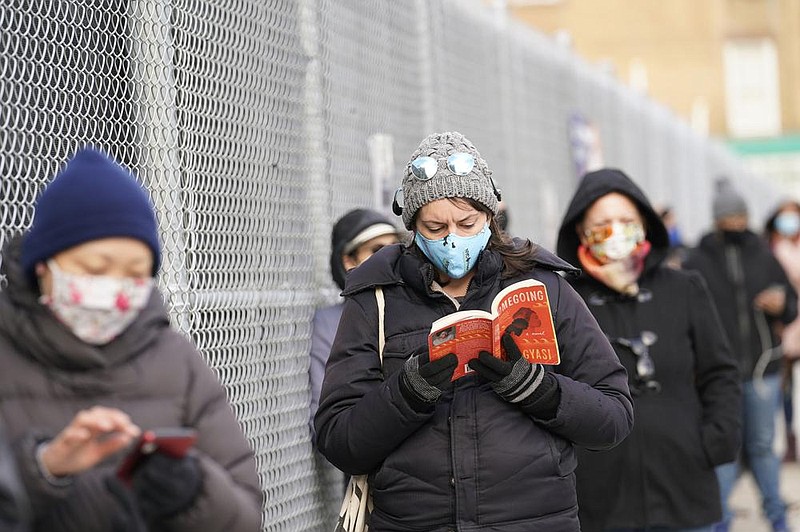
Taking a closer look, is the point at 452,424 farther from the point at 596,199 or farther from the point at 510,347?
the point at 596,199

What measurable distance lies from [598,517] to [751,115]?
4257 cm

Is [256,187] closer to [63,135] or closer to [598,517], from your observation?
[63,135]

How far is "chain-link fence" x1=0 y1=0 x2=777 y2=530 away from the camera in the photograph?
407cm

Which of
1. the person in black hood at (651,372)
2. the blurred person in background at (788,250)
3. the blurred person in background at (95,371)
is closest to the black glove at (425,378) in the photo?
the blurred person in background at (95,371)

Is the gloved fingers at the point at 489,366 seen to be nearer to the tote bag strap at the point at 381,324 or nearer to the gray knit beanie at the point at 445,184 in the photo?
the tote bag strap at the point at 381,324

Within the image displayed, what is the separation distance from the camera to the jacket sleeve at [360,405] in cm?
391

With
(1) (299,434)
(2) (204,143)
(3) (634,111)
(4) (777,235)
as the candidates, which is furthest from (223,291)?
(3) (634,111)

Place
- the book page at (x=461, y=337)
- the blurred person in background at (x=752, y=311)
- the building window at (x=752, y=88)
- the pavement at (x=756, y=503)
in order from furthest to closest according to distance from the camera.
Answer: the building window at (x=752, y=88) < the pavement at (x=756, y=503) < the blurred person in background at (x=752, y=311) < the book page at (x=461, y=337)

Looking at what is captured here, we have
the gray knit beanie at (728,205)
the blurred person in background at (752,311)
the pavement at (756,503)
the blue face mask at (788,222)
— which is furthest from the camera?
the blue face mask at (788,222)

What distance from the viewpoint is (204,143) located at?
16.3 ft

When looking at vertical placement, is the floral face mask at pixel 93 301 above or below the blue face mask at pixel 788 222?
below

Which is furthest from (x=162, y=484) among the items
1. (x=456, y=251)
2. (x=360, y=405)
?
(x=456, y=251)

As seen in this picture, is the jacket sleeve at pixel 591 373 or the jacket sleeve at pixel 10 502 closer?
the jacket sleeve at pixel 10 502

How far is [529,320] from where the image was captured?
393 centimetres
